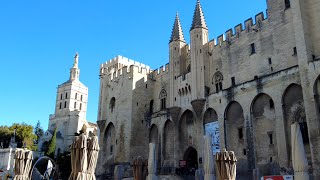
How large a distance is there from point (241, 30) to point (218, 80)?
4.76 m

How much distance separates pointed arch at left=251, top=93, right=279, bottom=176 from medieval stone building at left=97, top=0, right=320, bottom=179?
7 centimetres

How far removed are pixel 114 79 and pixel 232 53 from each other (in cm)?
1655

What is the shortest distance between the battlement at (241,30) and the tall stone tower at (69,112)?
30.6 m

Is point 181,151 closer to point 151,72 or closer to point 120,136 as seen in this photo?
point 120,136

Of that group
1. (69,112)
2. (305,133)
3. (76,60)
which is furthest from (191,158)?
(76,60)

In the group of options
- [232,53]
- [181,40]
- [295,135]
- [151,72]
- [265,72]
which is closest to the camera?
[295,135]

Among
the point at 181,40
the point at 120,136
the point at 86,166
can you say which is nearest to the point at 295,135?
the point at 86,166

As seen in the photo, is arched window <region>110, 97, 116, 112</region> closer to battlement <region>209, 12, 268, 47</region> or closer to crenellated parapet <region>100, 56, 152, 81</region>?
crenellated parapet <region>100, 56, 152, 81</region>

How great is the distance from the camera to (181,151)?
30125mm

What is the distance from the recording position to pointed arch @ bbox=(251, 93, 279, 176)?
72.4 feet

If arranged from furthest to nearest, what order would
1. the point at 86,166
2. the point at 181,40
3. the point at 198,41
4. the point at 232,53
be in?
1. the point at 181,40
2. the point at 198,41
3. the point at 232,53
4. the point at 86,166

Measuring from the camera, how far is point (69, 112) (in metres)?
62.4

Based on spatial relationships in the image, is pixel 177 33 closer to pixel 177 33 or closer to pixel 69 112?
pixel 177 33

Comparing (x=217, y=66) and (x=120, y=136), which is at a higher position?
(x=217, y=66)
